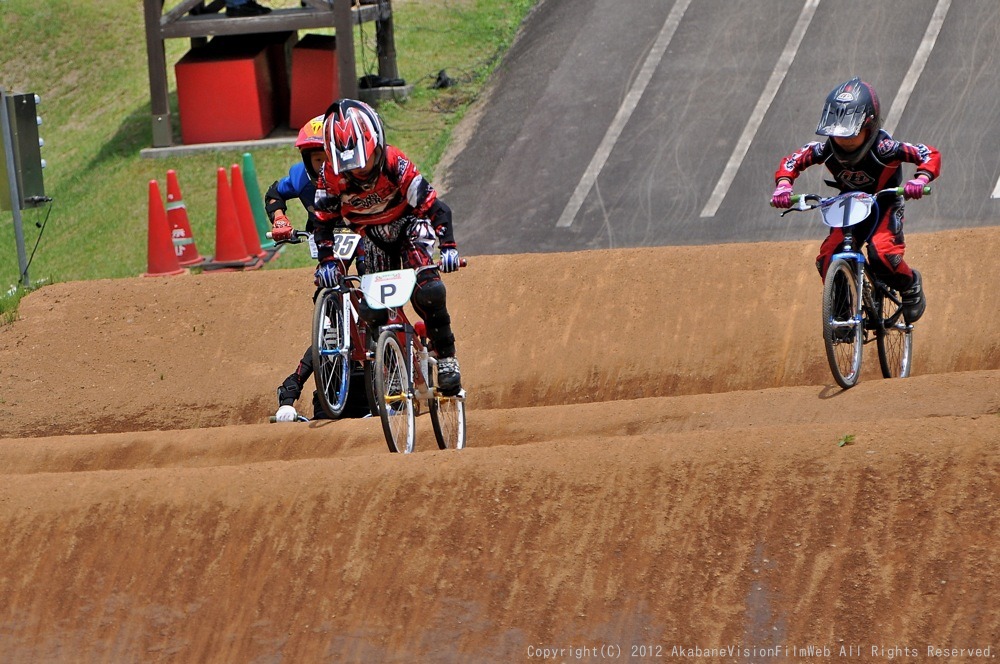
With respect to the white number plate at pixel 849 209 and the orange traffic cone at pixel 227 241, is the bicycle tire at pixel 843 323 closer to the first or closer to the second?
the white number plate at pixel 849 209

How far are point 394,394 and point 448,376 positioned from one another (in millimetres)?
588

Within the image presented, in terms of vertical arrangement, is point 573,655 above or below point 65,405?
above

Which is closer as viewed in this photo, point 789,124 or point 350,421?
point 350,421

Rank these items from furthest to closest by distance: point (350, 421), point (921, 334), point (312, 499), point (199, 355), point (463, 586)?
point (199, 355) → point (921, 334) → point (350, 421) → point (312, 499) → point (463, 586)

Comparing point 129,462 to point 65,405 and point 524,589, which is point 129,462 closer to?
point 65,405

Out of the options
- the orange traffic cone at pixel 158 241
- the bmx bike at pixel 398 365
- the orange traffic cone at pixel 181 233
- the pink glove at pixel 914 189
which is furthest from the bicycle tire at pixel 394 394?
the orange traffic cone at pixel 181 233

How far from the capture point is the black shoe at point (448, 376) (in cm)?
889

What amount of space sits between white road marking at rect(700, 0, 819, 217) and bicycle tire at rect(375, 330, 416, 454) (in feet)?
30.0

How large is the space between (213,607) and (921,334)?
7083mm

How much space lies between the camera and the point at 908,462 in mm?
6723

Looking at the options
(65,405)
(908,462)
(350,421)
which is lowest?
(65,405)

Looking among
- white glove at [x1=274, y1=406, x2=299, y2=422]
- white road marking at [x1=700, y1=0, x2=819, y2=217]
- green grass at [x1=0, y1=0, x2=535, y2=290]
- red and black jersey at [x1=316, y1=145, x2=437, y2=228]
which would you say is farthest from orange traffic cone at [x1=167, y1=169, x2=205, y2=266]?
red and black jersey at [x1=316, y1=145, x2=437, y2=228]

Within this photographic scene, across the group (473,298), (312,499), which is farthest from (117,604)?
(473,298)

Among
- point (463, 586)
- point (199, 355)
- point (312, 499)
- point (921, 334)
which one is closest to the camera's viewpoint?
point (463, 586)
